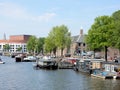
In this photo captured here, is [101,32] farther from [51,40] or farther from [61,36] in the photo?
[51,40]

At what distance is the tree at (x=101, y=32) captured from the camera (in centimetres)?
9544

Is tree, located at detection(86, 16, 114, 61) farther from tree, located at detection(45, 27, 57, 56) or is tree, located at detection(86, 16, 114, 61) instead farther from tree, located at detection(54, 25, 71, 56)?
tree, located at detection(45, 27, 57, 56)

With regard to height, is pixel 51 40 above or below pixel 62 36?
below

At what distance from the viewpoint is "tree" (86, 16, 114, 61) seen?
95.4 meters

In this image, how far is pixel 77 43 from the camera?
162750mm

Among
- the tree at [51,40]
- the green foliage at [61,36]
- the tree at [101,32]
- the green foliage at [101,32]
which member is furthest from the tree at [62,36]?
the tree at [101,32]

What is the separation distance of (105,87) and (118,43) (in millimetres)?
31640

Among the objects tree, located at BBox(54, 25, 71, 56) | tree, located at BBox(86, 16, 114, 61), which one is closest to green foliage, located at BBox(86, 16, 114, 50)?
tree, located at BBox(86, 16, 114, 61)

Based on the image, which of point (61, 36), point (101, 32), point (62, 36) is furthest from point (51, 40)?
point (101, 32)

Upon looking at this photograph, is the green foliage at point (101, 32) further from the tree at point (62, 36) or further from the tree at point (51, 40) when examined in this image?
the tree at point (51, 40)

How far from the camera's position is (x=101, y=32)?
96.6m

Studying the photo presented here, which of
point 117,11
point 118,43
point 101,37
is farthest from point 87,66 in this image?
point 117,11

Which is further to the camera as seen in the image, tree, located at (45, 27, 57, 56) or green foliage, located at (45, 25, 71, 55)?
tree, located at (45, 27, 57, 56)

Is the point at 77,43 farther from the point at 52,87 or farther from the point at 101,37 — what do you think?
the point at 52,87
